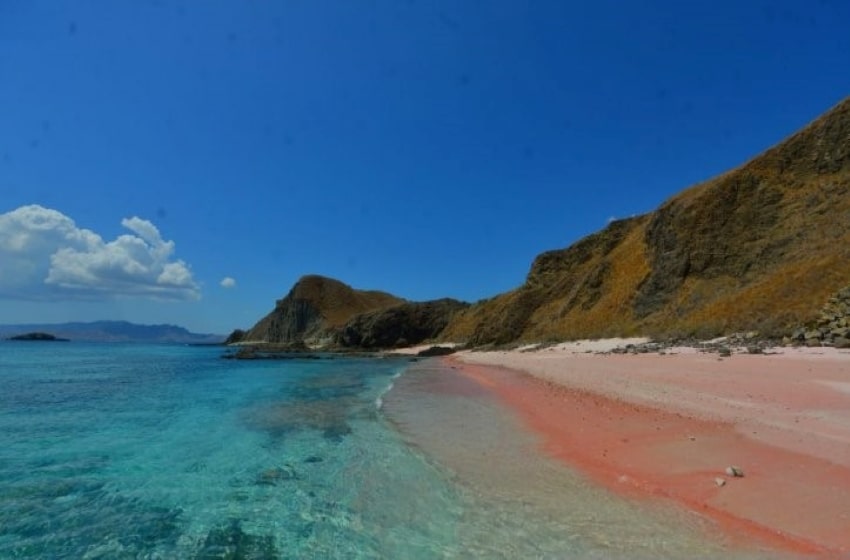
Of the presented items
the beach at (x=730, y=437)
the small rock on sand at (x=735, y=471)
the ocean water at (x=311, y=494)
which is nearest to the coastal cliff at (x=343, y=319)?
the beach at (x=730, y=437)

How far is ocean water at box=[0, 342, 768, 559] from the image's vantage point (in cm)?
666

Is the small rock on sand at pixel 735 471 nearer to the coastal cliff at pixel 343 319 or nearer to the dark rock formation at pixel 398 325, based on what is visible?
the dark rock formation at pixel 398 325

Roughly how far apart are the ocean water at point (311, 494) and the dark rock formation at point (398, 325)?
89.5 meters

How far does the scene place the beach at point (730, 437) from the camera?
644 cm

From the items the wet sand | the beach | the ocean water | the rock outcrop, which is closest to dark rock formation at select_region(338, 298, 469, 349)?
the rock outcrop

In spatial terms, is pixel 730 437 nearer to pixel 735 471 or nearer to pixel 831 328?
pixel 735 471

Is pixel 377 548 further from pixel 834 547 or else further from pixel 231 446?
pixel 231 446

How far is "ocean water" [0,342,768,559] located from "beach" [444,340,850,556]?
0.77m

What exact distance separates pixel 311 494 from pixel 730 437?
8.44 m

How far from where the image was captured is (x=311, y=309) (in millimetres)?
155625

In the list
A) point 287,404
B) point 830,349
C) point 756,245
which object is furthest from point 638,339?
point 287,404

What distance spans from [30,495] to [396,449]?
738 cm

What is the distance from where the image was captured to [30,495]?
30.4ft

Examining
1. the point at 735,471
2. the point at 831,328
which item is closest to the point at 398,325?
the point at 831,328
